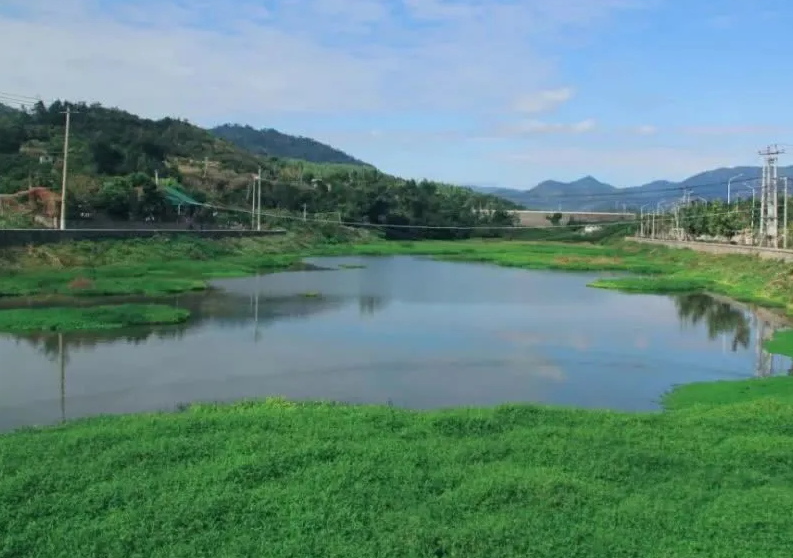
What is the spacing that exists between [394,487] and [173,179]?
62129 millimetres

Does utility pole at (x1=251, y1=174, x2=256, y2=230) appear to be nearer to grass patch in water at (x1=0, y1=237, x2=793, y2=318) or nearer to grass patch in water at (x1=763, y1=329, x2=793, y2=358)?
grass patch in water at (x1=0, y1=237, x2=793, y2=318)

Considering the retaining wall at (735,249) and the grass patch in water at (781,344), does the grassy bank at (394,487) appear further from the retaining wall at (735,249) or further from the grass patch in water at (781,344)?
the retaining wall at (735,249)

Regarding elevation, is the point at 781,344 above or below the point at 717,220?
below

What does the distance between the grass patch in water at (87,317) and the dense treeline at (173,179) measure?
24090mm

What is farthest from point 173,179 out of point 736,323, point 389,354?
point 389,354

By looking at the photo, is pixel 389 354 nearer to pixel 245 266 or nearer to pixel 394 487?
pixel 394 487

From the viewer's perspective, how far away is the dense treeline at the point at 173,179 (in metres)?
49.8

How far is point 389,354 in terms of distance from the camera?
1917cm

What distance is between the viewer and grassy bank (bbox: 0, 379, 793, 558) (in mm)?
7371

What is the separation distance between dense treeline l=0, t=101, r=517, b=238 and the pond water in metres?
21.9

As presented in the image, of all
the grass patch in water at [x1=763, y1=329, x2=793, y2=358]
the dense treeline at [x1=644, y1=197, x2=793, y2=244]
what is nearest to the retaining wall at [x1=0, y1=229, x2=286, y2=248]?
the grass patch in water at [x1=763, y1=329, x2=793, y2=358]

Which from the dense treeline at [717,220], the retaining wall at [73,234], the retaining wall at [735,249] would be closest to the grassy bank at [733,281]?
the retaining wall at [735,249]

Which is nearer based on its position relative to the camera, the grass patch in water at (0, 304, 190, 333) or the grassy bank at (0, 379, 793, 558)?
the grassy bank at (0, 379, 793, 558)

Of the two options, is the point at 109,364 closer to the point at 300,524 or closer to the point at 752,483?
the point at 300,524
